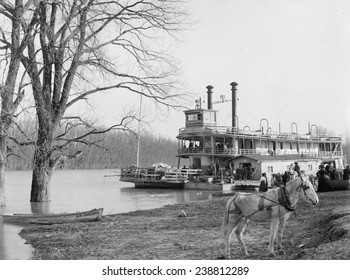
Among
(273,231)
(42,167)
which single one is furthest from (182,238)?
(42,167)

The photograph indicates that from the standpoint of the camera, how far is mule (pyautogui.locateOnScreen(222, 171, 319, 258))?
7.09 m

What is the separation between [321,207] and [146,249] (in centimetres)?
706

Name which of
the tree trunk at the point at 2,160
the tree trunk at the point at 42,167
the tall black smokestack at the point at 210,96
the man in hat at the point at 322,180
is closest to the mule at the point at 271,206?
the tree trunk at the point at 2,160

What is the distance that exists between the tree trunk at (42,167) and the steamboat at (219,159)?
678 inches

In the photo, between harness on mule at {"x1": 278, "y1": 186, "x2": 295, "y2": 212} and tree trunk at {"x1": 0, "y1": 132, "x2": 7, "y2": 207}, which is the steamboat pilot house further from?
harness on mule at {"x1": 278, "y1": 186, "x2": 295, "y2": 212}

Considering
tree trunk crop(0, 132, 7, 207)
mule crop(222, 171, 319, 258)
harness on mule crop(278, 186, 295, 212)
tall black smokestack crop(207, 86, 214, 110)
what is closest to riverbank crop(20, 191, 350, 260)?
mule crop(222, 171, 319, 258)

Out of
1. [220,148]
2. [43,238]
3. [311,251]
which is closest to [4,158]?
[43,238]

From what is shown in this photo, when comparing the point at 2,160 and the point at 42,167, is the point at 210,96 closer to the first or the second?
A: the point at 42,167

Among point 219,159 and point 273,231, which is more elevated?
point 219,159

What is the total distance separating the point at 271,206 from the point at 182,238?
3.79m

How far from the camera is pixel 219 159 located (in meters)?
42.6

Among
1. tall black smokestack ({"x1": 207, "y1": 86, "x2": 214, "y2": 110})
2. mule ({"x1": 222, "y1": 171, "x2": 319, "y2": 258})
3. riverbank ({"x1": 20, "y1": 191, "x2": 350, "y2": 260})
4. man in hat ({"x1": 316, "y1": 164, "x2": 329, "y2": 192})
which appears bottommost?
riverbank ({"x1": 20, "y1": 191, "x2": 350, "y2": 260})

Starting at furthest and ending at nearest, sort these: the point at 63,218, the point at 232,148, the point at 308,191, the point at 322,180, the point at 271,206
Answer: the point at 232,148 < the point at 322,180 < the point at 63,218 < the point at 271,206 < the point at 308,191

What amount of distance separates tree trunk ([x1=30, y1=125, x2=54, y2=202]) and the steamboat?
17228 mm
